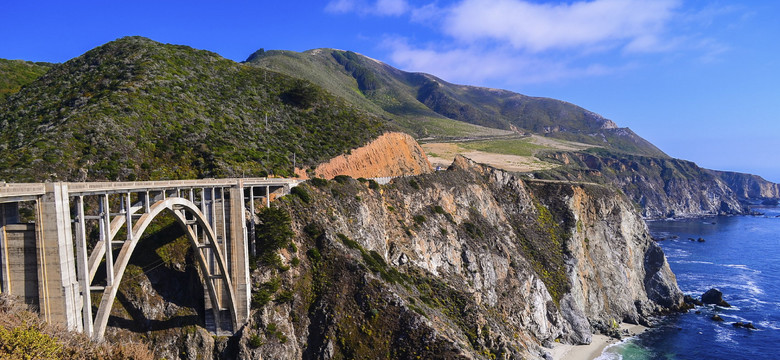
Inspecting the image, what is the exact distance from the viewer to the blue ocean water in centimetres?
6153

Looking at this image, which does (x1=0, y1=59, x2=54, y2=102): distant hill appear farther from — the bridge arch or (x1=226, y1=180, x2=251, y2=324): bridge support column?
the bridge arch

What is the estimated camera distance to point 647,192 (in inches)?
7800

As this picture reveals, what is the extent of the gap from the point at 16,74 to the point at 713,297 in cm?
13165

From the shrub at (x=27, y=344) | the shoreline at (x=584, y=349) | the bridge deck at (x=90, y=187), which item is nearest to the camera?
the shrub at (x=27, y=344)

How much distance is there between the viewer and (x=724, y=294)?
85875 mm

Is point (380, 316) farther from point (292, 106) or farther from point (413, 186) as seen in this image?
point (292, 106)

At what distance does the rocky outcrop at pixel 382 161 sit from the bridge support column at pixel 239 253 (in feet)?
63.3

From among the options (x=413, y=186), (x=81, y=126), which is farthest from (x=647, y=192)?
(x=81, y=126)

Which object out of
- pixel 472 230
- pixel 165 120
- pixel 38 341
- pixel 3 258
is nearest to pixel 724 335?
pixel 472 230

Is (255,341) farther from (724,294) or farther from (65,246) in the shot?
(724,294)

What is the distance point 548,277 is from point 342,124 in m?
39.1

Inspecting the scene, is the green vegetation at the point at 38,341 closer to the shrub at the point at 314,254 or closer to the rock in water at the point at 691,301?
the shrub at the point at 314,254

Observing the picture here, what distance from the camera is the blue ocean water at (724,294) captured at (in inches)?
2422

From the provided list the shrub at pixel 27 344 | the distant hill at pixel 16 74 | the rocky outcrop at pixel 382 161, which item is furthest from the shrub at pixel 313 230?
the distant hill at pixel 16 74
